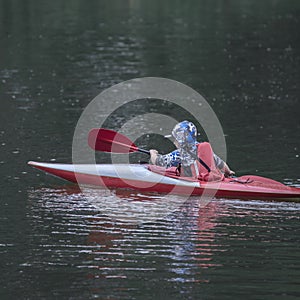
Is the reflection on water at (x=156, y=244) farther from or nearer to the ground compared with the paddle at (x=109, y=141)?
nearer to the ground

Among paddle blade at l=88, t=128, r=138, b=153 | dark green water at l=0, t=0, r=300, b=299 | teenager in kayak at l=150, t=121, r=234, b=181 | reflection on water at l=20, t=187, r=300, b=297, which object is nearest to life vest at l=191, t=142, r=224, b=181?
teenager in kayak at l=150, t=121, r=234, b=181

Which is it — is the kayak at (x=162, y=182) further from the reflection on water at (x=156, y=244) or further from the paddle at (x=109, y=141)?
the paddle at (x=109, y=141)

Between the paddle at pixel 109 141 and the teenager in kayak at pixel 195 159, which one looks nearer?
the teenager in kayak at pixel 195 159

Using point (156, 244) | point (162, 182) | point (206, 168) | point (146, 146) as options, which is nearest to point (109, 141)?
point (162, 182)

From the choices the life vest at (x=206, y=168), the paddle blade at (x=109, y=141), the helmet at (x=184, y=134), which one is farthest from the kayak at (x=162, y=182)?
the paddle blade at (x=109, y=141)

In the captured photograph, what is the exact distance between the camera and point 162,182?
591 inches

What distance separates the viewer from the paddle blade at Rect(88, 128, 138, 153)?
16.0 metres

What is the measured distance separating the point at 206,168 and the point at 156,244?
2.74 meters

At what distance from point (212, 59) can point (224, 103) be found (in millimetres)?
7222

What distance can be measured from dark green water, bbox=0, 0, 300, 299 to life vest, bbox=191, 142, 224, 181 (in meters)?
0.58

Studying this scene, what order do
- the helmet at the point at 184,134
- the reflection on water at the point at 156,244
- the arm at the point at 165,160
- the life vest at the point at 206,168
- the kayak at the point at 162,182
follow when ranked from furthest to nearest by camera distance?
the arm at the point at 165,160, the helmet at the point at 184,134, the life vest at the point at 206,168, the kayak at the point at 162,182, the reflection on water at the point at 156,244

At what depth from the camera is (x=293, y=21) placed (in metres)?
40.9

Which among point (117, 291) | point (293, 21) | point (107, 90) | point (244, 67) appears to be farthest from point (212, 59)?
point (117, 291)

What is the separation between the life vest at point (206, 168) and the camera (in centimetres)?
1487
